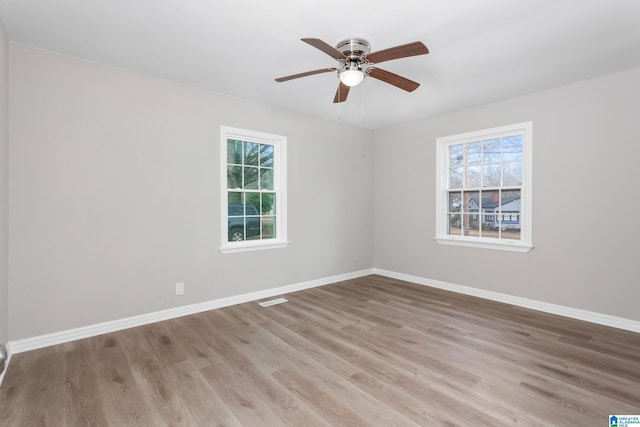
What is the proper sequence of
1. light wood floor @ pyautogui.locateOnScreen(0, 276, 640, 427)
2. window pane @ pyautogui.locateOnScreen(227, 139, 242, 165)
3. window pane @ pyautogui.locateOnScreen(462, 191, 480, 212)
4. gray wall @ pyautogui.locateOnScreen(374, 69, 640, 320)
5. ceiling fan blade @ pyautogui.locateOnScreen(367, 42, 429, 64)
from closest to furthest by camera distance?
light wood floor @ pyautogui.locateOnScreen(0, 276, 640, 427)
ceiling fan blade @ pyautogui.locateOnScreen(367, 42, 429, 64)
gray wall @ pyautogui.locateOnScreen(374, 69, 640, 320)
window pane @ pyautogui.locateOnScreen(227, 139, 242, 165)
window pane @ pyautogui.locateOnScreen(462, 191, 480, 212)

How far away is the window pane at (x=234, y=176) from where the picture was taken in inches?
159

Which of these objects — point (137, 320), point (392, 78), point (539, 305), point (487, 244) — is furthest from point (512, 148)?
point (137, 320)

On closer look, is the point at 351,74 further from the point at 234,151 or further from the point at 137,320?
the point at 137,320

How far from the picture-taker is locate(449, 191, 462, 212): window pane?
4656 millimetres

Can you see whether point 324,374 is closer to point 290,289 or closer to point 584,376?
point 584,376

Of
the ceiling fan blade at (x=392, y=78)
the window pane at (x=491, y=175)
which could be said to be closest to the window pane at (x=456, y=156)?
the window pane at (x=491, y=175)

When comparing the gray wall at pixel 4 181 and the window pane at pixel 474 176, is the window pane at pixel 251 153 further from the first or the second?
the window pane at pixel 474 176

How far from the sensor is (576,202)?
352 cm

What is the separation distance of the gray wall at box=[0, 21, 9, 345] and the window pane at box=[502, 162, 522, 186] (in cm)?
520

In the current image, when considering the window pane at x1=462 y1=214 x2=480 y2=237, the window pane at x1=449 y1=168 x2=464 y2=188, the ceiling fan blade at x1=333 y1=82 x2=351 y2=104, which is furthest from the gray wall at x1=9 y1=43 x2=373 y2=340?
the window pane at x1=462 y1=214 x2=480 y2=237

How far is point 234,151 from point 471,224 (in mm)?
3496

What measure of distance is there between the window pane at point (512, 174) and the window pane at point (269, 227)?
10.5ft

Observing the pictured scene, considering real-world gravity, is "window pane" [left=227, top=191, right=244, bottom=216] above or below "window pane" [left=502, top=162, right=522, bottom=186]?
below

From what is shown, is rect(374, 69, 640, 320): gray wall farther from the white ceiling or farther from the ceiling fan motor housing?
the ceiling fan motor housing
